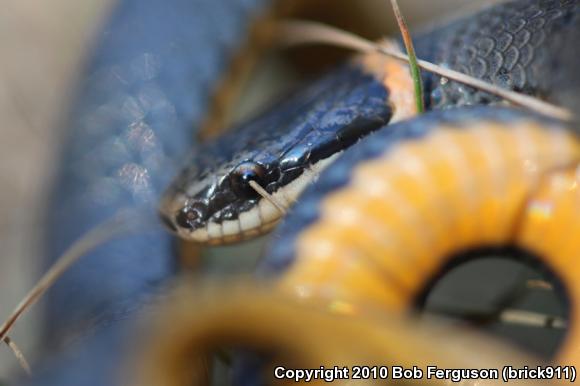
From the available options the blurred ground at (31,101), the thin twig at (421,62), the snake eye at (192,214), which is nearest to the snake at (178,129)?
the snake eye at (192,214)

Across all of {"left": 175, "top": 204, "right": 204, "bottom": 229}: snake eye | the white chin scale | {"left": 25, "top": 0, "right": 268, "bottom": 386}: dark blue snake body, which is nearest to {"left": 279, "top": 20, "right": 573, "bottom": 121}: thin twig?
{"left": 25, "top": 0, "right": 268, "bottom": 386}: dark blue snake body

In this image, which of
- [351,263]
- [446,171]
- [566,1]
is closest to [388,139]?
[446,171]

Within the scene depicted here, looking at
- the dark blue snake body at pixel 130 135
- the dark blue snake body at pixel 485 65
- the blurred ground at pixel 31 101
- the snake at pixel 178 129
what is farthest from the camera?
the blurred ground at pixel 31 101

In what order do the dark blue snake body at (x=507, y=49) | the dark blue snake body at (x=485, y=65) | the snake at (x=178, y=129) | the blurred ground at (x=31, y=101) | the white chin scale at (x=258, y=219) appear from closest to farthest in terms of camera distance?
the dark blue snake body at (x=485, y=65), the dark blue snake body at (x=507, y=49), the snake at (x=178, y=129), the white chin scale at (x=258, y=219), the blurred ground at (x=31, y=101)

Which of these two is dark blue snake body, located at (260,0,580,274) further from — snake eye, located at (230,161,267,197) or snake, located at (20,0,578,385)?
snake eye, located at (230,161,267,197)

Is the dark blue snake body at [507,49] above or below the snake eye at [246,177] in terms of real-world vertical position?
above

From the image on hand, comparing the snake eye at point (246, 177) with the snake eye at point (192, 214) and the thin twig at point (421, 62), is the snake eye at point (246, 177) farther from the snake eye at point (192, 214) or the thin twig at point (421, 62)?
the thin twig at point (421, 62)

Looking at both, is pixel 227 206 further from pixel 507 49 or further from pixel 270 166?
pixel 507 49
